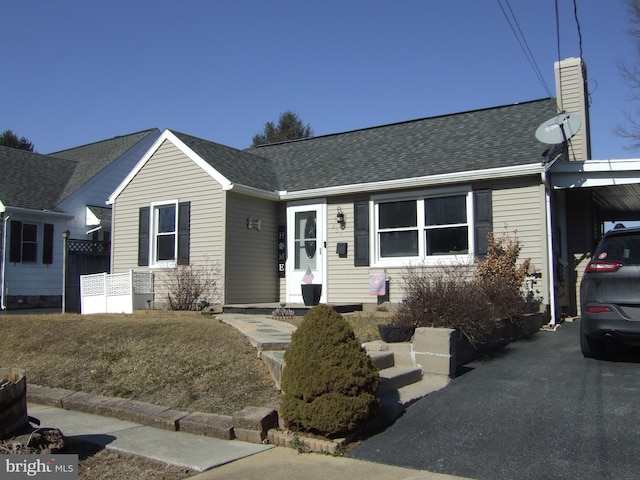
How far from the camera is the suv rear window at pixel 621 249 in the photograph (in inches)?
247

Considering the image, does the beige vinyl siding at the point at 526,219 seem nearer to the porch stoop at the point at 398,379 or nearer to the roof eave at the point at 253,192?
the porch stoop at the point at 398,379

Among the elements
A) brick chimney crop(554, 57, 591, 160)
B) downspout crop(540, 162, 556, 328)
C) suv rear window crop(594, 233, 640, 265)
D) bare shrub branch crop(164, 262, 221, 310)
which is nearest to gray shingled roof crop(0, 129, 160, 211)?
bare shrub branch crop(164, 262, 221, 310)

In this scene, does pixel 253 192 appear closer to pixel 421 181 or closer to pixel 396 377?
pixel 421 181

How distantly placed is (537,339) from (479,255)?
7.65 feet

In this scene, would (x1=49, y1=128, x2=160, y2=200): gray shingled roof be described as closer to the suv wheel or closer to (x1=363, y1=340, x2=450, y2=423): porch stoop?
(x1=363, y1=340, x2=450, y2=423): porch stoop

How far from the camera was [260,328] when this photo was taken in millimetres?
8344

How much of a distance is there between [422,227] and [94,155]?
1673cm

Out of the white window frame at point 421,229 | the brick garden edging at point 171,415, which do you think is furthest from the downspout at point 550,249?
the brick garden edging at point 171,415

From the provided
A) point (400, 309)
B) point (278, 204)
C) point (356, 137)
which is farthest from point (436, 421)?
point (356, 137)

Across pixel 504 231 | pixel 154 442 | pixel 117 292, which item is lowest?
pixel 154 442

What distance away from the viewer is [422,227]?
11.3m

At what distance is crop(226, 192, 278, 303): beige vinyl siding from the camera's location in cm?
1220

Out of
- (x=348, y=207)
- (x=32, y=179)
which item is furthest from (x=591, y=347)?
(x=32, y=179)

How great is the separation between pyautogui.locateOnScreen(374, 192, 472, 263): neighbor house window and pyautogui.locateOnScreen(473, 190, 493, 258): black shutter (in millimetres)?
169
